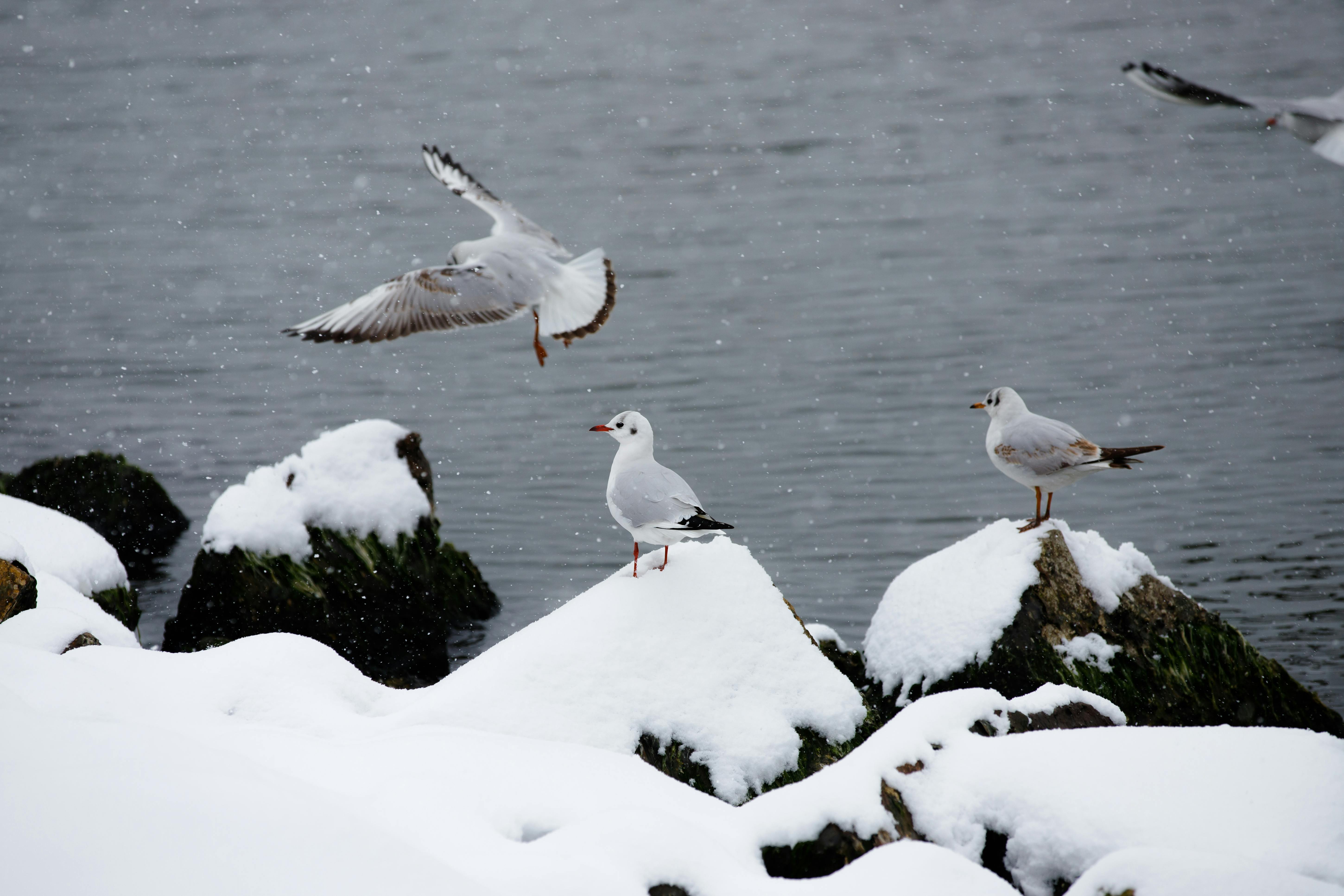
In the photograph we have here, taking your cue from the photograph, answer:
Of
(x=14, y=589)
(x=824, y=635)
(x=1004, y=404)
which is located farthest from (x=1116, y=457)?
(x=14, y=589)

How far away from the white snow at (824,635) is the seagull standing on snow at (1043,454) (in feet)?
4.89

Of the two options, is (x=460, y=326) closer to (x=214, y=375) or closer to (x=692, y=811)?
(x=692, y=811)

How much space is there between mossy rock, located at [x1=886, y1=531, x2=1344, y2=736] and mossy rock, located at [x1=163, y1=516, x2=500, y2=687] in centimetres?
386

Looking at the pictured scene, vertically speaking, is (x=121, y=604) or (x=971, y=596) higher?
(x=971, y=596)

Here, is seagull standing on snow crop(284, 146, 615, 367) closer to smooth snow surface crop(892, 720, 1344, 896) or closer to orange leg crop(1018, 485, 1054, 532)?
orange leg crop(1018, 485, 1054, 532)

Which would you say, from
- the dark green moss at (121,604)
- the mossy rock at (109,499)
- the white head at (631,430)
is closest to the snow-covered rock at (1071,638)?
the white head at (631,430)

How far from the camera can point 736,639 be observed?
5703mm

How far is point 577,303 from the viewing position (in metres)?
8.39

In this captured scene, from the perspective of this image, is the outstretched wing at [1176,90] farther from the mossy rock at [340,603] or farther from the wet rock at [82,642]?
the wet rock at [82,642]

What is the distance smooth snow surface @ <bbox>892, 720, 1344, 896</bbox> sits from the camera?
398 cm

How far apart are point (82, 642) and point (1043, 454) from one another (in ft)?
A: 17.2

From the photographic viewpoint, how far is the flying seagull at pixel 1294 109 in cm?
700

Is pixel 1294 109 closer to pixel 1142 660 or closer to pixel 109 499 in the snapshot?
pixel 1142 660

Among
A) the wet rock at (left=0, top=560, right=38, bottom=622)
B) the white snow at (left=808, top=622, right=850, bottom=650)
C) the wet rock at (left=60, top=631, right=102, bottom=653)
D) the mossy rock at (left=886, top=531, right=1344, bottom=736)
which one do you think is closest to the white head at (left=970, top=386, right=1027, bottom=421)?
the mossy rock at (left=886, top=531, right=1344, bottom=736)
